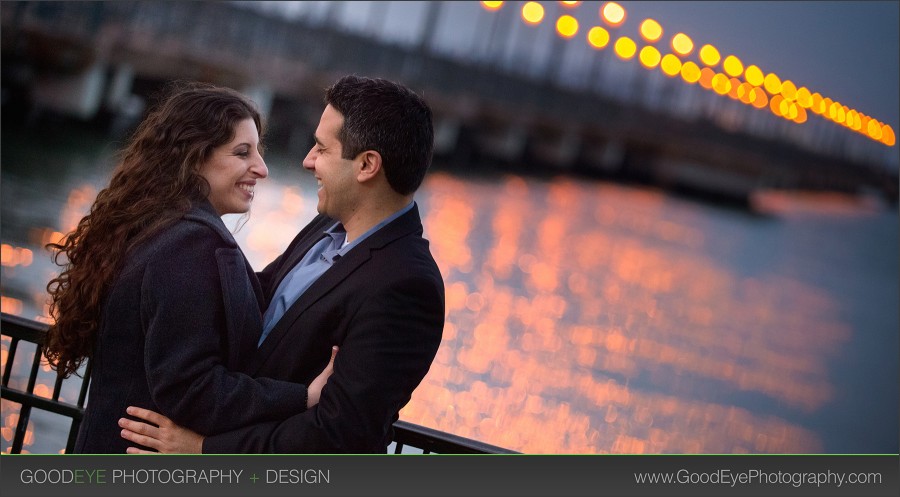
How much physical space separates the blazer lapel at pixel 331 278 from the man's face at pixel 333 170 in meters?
0.12

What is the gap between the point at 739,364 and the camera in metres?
31.1

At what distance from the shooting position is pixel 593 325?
29.6 m

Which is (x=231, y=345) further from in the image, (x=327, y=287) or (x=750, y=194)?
(x=750, y=194)

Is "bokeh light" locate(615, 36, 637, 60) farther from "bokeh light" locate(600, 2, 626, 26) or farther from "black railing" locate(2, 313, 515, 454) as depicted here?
"black railing" locate(2, 313, 515, 454)

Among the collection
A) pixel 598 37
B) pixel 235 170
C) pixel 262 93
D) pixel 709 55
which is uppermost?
pixel 709 55

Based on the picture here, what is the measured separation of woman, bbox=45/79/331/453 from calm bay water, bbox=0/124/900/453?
10.9ft

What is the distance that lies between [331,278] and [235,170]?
0.38 metres

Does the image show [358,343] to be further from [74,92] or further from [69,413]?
[74,92]

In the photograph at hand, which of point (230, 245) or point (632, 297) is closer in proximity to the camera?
point (230, 245)

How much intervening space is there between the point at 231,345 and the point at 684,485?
211 cm

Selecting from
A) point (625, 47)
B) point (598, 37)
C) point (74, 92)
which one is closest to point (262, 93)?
point (74, 92)

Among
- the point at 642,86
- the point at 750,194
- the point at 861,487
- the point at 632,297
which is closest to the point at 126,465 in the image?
the point at 861,487

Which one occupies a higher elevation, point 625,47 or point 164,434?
point 625,47

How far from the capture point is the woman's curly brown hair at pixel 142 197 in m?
2.47
